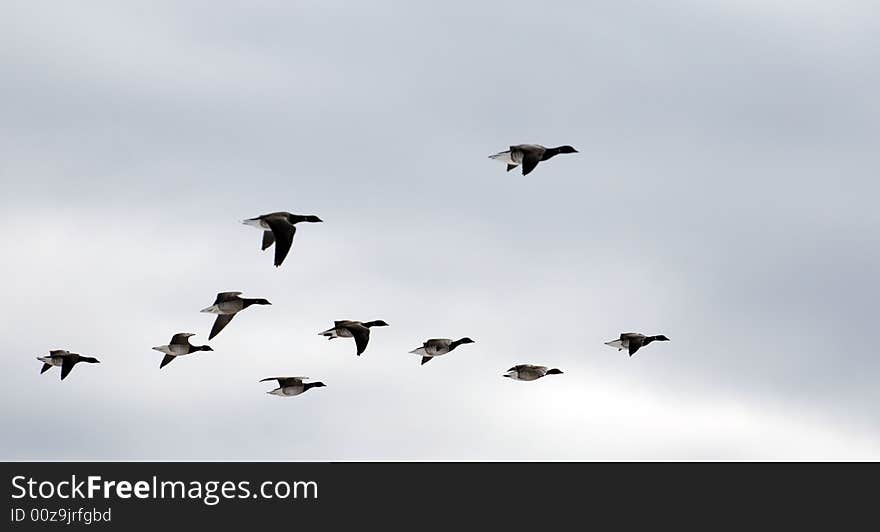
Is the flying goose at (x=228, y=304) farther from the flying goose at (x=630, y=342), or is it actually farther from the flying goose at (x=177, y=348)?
the flying goose at (x=630, y=342)

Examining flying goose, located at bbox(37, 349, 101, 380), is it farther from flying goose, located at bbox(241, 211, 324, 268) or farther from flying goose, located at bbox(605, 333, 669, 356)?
flying goose, located at bbox(605, 333, 669, 356)

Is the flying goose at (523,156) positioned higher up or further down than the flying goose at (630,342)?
higher up

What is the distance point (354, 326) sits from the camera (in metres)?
51.1

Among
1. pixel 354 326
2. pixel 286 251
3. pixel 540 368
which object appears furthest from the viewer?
pixel 540 368

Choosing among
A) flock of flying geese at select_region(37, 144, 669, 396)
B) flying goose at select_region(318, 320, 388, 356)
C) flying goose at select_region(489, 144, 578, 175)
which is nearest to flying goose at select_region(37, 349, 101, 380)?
flock of flying geese at select_region(37, 144, 669, 396)

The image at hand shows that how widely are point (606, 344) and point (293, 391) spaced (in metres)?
10.3

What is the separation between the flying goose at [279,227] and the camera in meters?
44.4

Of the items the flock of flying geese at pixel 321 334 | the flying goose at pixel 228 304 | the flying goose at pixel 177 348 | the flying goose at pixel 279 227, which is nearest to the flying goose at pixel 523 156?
the flock of flying geese at pixel 321 334

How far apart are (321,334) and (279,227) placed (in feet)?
22.0

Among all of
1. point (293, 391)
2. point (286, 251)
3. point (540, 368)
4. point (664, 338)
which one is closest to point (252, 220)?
point (286, 251)

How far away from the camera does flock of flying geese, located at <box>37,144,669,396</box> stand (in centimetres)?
4585

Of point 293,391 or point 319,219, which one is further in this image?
point 293,391

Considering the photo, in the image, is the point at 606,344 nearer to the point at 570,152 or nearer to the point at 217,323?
the point at 570,152

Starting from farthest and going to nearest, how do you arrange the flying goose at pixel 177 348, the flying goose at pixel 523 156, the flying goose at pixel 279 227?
the flying goose at pixel 177 348 < the flying goose at pixel 523 156 < the flying goose at pixel 279 227
